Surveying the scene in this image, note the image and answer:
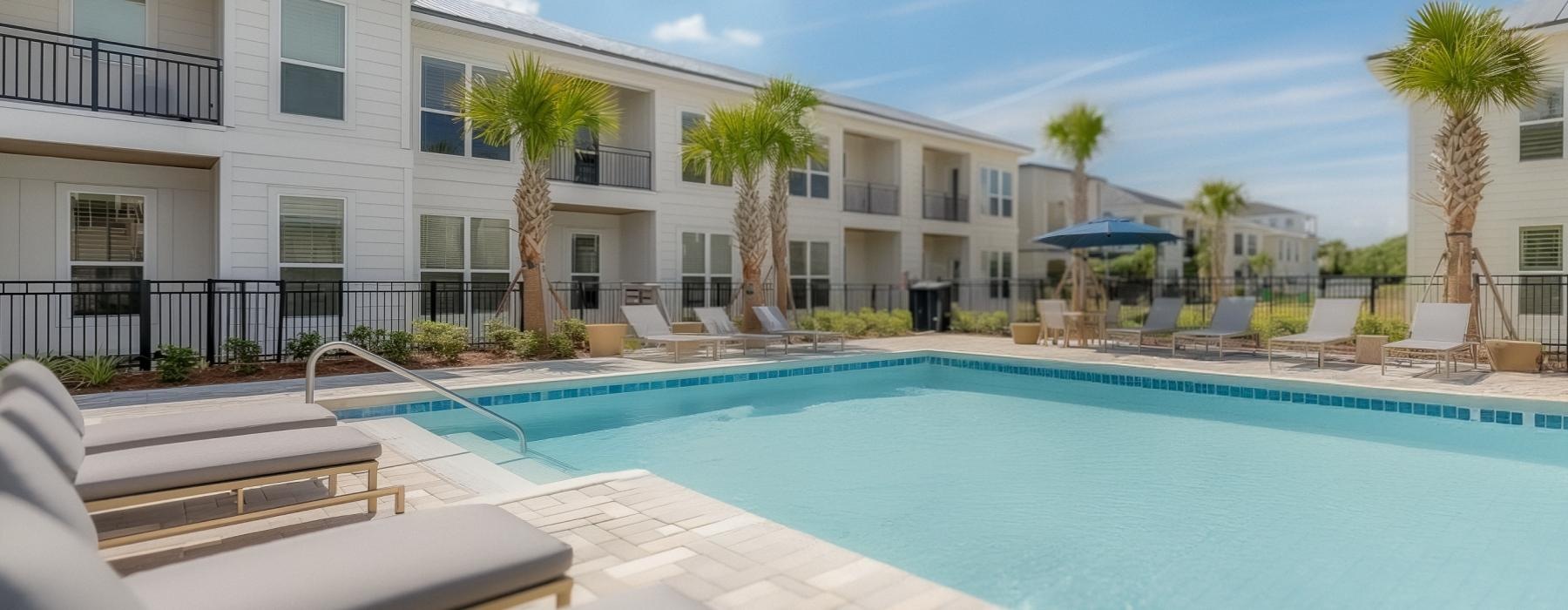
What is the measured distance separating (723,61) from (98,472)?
1806 centimetres

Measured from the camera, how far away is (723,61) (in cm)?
1992

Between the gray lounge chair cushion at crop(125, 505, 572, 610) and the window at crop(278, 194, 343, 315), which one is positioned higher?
the window at crop(278, 194, 343, 315)

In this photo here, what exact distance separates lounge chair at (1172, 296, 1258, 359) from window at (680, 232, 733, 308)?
8476mm

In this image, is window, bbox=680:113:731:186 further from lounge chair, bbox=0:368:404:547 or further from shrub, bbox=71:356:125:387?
lounge chair, bbox=0:368:404:547

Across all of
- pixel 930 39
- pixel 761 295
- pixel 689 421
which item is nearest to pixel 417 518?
pixel 689 421

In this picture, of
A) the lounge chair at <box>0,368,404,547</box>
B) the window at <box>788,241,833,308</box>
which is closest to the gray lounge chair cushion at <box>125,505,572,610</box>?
the lounge chair at <box>0,368,404,547</box>

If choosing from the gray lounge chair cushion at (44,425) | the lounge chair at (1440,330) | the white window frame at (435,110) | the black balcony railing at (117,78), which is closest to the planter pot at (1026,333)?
the lounge chair at (1440,330)

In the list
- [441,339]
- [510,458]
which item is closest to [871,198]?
[441,339]

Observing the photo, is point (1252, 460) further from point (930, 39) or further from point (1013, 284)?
point (1013, 284)

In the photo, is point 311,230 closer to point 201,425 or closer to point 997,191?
point 201,425

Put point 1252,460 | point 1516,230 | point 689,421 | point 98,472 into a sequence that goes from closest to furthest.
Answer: point 98,472 → point 1252,460 → point 689,421 → point 1516,230

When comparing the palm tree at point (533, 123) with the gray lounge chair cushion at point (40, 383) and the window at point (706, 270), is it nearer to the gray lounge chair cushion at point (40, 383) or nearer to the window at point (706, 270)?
the window at point (706, 270)

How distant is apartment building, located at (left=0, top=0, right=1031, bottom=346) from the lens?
10.3 m

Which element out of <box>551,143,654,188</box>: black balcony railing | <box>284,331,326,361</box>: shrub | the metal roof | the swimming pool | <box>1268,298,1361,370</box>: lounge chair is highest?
the metal roof
